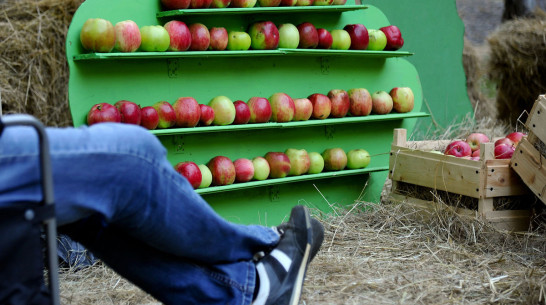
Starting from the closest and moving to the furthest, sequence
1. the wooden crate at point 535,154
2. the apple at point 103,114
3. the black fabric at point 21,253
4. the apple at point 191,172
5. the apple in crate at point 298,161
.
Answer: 1. the black fabric at point 21,253
2. the wooden crate at point 535,154
3. the apple at point 103,114
4. the apple at point 191,172
5. the apple in crate at point 298,161

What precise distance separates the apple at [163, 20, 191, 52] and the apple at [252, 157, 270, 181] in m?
0.78

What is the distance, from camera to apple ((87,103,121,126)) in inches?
119

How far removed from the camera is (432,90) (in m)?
5.05

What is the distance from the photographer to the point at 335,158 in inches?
153

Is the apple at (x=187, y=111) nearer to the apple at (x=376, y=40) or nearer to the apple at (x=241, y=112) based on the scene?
the apple at (x=241, y=112)

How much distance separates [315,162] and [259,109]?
0.53 metres

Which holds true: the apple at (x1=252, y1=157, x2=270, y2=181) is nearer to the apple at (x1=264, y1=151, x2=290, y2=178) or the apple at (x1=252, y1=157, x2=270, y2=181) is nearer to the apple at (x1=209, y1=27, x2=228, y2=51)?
the apple at (x1=264, y1=151, x2=290, y2=178)

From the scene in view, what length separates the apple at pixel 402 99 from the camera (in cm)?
409

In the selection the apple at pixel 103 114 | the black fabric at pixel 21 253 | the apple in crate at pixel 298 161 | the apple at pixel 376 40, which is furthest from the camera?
the apple at pixel 376 40

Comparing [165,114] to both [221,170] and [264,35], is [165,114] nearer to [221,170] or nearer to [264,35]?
[221,170]

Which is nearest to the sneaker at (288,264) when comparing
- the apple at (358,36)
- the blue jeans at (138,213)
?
the blue jeans at (138,213)

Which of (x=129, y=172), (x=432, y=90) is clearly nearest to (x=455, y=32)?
(x=432, y=90)

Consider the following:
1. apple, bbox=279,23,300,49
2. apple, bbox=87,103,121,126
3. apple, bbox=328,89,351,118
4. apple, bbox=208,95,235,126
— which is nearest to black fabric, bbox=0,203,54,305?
apple, bbox=87,103,121,126

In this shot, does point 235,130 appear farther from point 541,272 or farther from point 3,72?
point 541,272
